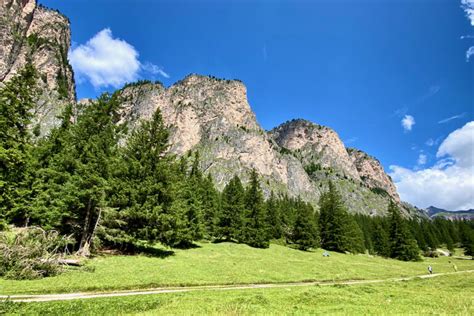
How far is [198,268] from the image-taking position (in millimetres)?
24219

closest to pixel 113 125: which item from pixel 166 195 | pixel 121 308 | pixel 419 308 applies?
pixel 166 195

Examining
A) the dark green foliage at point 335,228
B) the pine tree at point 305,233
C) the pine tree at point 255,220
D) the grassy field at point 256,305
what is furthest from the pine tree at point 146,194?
the dark green foliage at point 335,228

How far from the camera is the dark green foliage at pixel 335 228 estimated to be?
5831cm

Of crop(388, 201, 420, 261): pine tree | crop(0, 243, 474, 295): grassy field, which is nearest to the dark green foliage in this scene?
crop(388, 201, 420, 261): pine tree

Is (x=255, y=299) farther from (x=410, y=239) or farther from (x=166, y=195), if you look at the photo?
(x=410, y=239)

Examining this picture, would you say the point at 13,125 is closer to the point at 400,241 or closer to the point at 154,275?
the point at 154,275

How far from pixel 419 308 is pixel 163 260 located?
2174 cm

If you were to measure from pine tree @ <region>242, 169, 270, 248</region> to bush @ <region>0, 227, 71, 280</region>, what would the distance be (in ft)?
115

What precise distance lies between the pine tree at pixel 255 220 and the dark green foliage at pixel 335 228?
16234 mm

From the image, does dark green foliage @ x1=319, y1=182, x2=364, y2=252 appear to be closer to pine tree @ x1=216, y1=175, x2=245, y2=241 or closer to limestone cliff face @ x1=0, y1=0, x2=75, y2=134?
pine tree @ x1=216, y1=175, x2=245, y2=241

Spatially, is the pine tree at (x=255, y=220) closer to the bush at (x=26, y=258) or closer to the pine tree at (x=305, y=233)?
the pine tree at (x=305, y=233)

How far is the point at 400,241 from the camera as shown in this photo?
58.2 metres

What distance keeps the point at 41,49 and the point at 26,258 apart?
165570mm

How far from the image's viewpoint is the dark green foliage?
5831cm
